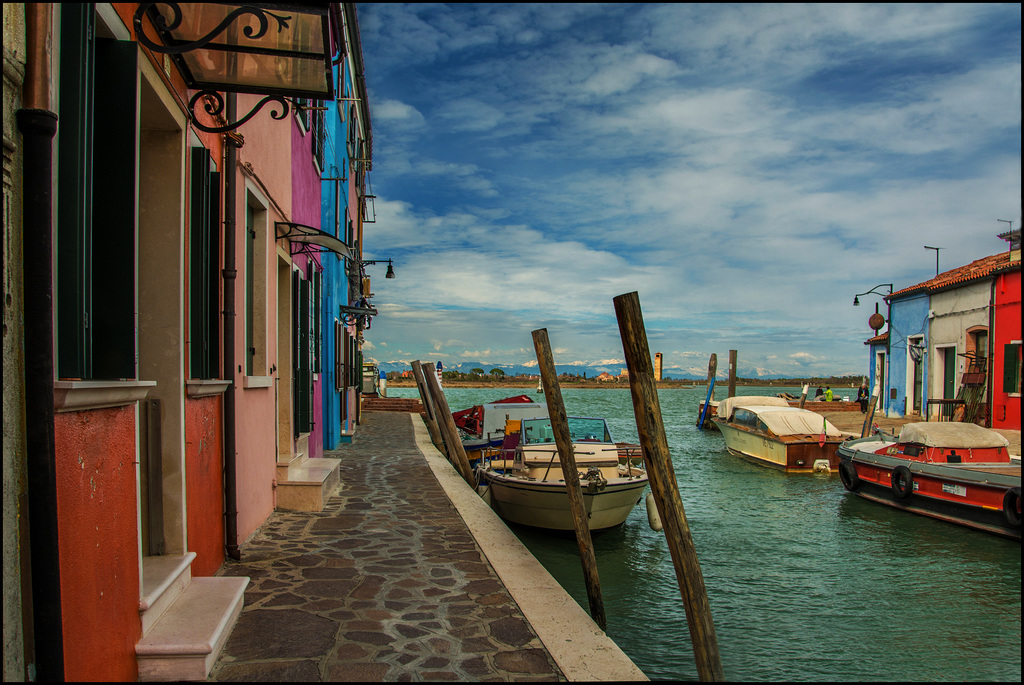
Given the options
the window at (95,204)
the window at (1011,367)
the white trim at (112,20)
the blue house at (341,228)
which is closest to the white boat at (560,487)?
the blue house at (341,228)

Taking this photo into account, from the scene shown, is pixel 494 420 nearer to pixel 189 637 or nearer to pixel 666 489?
pixel 666 489

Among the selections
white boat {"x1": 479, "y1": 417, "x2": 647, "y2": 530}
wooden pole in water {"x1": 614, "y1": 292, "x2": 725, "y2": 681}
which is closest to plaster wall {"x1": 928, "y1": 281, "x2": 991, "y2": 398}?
white boat {"x1": 479, "y1": 417, "x2": 647, "y2": 530}

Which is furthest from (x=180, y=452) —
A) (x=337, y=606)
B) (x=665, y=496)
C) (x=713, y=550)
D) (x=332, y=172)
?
(x=332, y=172)

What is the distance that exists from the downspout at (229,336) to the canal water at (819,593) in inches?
149

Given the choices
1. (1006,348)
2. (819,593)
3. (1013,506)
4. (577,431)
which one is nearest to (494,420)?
(577,431)

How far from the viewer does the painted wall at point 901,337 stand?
2484 centimetres

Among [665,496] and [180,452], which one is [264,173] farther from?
[665,496]

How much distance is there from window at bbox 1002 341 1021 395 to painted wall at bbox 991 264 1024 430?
83 millimetres

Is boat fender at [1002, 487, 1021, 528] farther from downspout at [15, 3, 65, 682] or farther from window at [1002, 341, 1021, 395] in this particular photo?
downspout at [15, 3, 65, 682]

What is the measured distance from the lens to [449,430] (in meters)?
13.3

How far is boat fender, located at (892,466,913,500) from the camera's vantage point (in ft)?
43.4

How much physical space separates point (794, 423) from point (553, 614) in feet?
58.6

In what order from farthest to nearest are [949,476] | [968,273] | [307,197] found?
[968,273]
[949,476]
[307,197]

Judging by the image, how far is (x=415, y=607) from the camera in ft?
15.6
